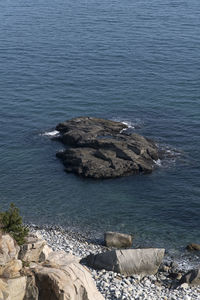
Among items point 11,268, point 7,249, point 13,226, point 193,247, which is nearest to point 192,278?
point 193,247

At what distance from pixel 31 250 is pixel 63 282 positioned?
6047mm

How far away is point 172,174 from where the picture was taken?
78875 mm

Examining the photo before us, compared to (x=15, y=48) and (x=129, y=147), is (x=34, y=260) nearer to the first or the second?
(x=129, y=147)

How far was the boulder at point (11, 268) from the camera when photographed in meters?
36.8

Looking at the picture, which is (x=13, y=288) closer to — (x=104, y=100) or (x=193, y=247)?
(x=193, y=247)

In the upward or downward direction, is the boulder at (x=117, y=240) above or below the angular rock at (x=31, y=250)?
below

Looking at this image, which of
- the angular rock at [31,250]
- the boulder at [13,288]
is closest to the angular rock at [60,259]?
the angular rock at [31,250]

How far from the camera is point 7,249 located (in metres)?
38.7

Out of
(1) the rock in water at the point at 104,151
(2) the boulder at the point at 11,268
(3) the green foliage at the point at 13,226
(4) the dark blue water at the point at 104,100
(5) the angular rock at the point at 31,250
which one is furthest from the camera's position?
(1) the rock in water at the point at 104,151

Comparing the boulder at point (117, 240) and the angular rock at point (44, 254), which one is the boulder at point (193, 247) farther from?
the angular rock at point (44, 254)

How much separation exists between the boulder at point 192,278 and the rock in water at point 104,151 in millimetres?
27336

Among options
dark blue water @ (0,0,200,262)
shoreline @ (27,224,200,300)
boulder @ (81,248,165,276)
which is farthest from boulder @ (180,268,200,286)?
dark blue water @ (0,0,200,262)

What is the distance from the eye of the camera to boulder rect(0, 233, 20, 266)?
1489 inches

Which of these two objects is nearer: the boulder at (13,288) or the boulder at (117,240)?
the boulder at (13,288)
